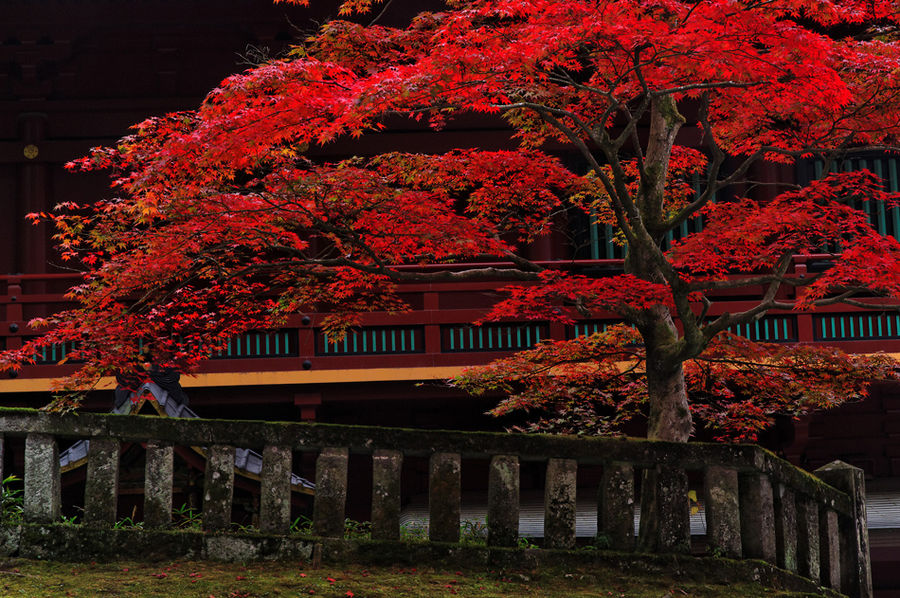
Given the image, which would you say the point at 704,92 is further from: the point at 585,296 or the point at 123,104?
the point at 123,104

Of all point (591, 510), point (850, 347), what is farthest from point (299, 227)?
point (850, 347)

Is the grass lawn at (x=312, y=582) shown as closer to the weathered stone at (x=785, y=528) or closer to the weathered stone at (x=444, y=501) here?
the weathered stone at (x=444, y=501)

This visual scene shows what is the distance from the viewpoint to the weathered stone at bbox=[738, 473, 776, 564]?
25.7 ft

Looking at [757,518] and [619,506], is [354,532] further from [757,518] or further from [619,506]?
[757,518]

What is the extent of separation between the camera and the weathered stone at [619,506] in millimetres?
7633

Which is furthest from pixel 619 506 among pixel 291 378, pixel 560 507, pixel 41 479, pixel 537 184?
pixel 291 378

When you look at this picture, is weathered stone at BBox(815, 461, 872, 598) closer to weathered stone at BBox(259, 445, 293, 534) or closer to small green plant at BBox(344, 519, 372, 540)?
small green plant at BBox(344, 519, 372, 540)

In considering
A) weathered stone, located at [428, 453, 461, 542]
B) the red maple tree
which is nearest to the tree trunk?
the red maple tree

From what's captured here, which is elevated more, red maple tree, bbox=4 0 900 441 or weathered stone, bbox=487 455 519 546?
red maple tree, bbox=4 0 900 441

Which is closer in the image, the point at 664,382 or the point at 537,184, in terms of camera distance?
the point at 664,382

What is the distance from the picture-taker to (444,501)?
24.7 feet

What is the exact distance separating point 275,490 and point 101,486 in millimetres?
1296

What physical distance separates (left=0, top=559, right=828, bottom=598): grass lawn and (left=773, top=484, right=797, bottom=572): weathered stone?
507 mm

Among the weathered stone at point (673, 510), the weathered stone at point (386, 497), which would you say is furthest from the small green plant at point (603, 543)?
the weathered stone at point (386, 497)
